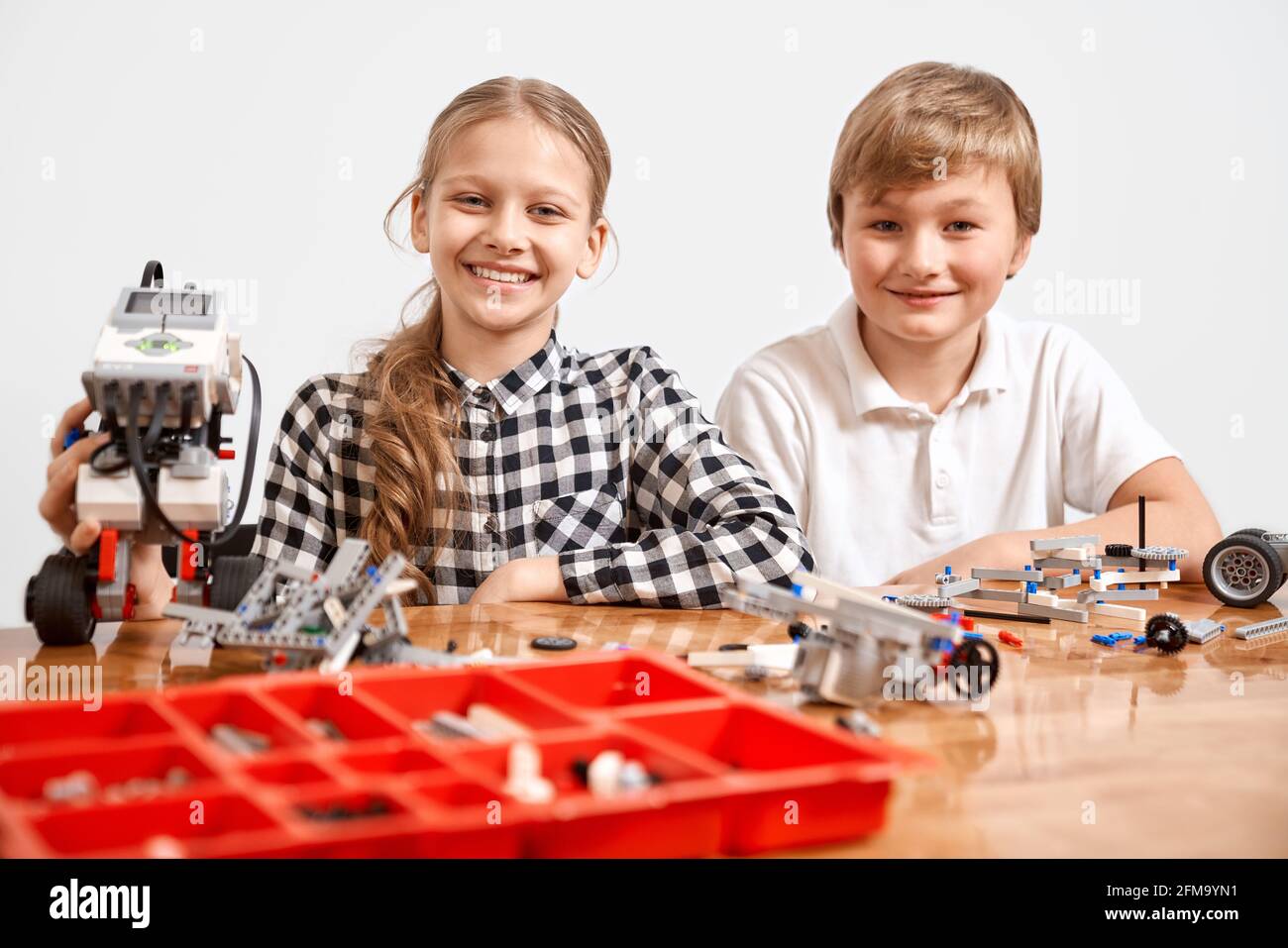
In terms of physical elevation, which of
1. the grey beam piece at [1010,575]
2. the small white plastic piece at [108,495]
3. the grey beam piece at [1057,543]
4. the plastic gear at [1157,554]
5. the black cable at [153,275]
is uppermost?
the black cable at [153,275]

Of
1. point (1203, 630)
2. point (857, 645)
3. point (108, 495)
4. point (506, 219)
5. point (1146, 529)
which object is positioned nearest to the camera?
point (857, 645)

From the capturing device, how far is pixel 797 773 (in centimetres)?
66

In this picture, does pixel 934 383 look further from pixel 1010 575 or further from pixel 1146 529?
pixel 1010 575

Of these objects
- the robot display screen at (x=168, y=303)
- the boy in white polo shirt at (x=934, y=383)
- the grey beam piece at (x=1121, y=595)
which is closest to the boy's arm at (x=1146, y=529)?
the boy in white polo shirt at (x=934, y=383)

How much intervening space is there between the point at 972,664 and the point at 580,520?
75cm

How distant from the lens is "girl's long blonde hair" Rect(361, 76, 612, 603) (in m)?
1.56

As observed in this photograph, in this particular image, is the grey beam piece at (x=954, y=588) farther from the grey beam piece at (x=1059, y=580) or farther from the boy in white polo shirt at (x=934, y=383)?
the boy in white polo shirt at (x=934, y=383)

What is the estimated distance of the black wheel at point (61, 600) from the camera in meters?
1.11

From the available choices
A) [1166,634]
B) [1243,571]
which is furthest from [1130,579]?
[1166,634]

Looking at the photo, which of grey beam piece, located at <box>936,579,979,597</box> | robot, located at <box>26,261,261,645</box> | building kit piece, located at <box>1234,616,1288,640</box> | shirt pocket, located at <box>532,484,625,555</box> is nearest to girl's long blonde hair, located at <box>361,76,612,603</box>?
shirt pocket, located at <box>532,484,625,555</box>

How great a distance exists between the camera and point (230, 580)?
1.17m

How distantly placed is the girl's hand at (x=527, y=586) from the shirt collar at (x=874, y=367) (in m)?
0.79

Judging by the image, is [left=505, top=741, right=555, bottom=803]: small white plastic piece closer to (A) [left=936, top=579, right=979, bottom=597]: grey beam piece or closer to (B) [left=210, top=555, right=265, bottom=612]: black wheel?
(B) [left=210, top=555, right=265, bottom=612]: black wheel

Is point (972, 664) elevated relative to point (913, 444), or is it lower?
lower
